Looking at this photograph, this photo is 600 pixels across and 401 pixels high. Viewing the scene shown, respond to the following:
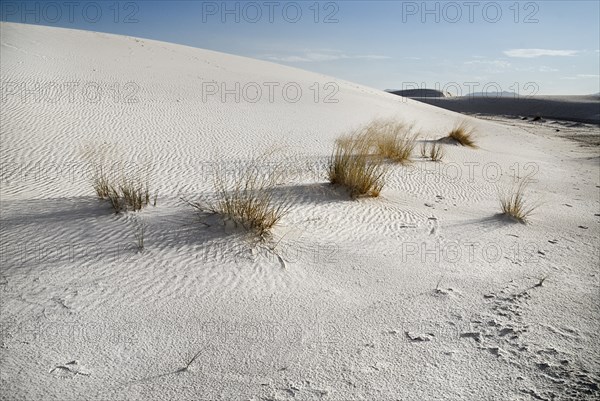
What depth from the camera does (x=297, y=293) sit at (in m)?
3.40

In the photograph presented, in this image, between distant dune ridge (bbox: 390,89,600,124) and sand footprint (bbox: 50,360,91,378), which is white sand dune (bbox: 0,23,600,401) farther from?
distant dune ridge (bbox: 390,89,600,124)

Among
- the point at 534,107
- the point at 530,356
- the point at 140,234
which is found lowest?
the point at 530,356

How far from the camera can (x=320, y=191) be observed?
5.87 m

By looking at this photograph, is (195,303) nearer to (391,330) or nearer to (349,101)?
(391,330)

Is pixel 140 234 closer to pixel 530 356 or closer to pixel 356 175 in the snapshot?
pixel 356 175

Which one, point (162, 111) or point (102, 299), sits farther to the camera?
point (162, 111)

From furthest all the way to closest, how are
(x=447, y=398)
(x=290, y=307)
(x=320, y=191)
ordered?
(x=320, y=191)
(x=290, y=307)
(x=447, y=398)

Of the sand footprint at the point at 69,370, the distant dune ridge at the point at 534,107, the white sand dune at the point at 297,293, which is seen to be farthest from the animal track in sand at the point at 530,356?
the distant dune ridge at the point at 534,107

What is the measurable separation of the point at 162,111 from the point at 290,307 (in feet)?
29.8

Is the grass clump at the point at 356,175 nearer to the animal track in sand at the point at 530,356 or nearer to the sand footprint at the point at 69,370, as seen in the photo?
the animal track in sand at the point at 530,356

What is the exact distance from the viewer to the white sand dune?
8.13ft

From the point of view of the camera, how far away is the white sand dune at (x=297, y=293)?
2477mm

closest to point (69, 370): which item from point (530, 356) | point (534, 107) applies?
point (530, 356)

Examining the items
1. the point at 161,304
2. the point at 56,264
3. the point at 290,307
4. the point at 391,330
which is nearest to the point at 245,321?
the point at 290,307
